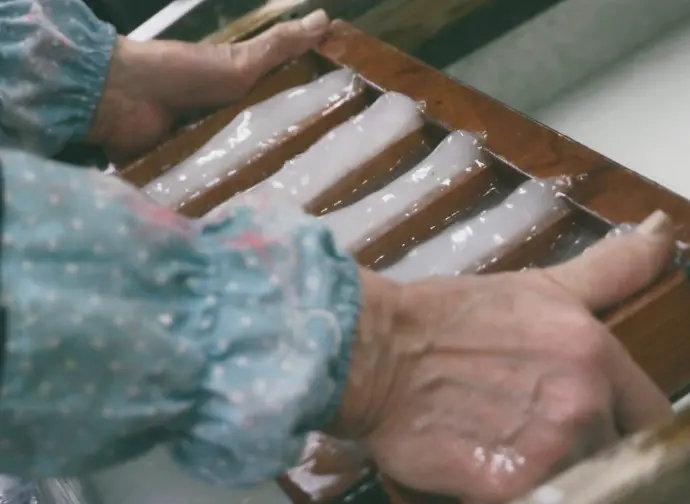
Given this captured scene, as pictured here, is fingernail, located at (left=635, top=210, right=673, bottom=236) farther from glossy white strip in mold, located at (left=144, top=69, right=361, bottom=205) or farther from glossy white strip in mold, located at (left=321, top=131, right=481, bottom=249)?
glossy white strip in mold, located at (left=144, top=69, right=361, bottom=205)

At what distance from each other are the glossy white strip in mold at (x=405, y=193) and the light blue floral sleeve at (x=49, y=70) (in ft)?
1.15

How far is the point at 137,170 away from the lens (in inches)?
41.2

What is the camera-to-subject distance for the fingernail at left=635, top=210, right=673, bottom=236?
72 cm

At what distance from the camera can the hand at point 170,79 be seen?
1.01 meters

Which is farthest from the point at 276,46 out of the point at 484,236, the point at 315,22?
the point at 484,236

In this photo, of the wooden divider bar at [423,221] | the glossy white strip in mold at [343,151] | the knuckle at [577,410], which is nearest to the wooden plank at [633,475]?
the knuckle at [577,410]

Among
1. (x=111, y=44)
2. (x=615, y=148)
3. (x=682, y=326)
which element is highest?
(x=111, y=44)

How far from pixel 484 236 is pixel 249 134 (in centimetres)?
35

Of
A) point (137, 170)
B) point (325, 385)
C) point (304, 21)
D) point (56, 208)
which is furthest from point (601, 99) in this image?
point (56, 208)

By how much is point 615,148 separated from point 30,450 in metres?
1.04

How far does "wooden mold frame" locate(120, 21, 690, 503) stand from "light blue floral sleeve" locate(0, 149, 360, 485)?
0.65 ft

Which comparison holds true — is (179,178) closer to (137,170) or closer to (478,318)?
(137,170)

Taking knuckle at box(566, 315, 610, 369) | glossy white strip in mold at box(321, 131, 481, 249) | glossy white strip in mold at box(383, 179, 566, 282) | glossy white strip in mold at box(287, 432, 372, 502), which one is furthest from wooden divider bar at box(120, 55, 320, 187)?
knuckle at box(566, 315, 610, 369)

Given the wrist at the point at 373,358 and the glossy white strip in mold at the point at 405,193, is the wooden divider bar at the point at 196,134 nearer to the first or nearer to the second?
the glossy white strip in mold at the point at 405,193
